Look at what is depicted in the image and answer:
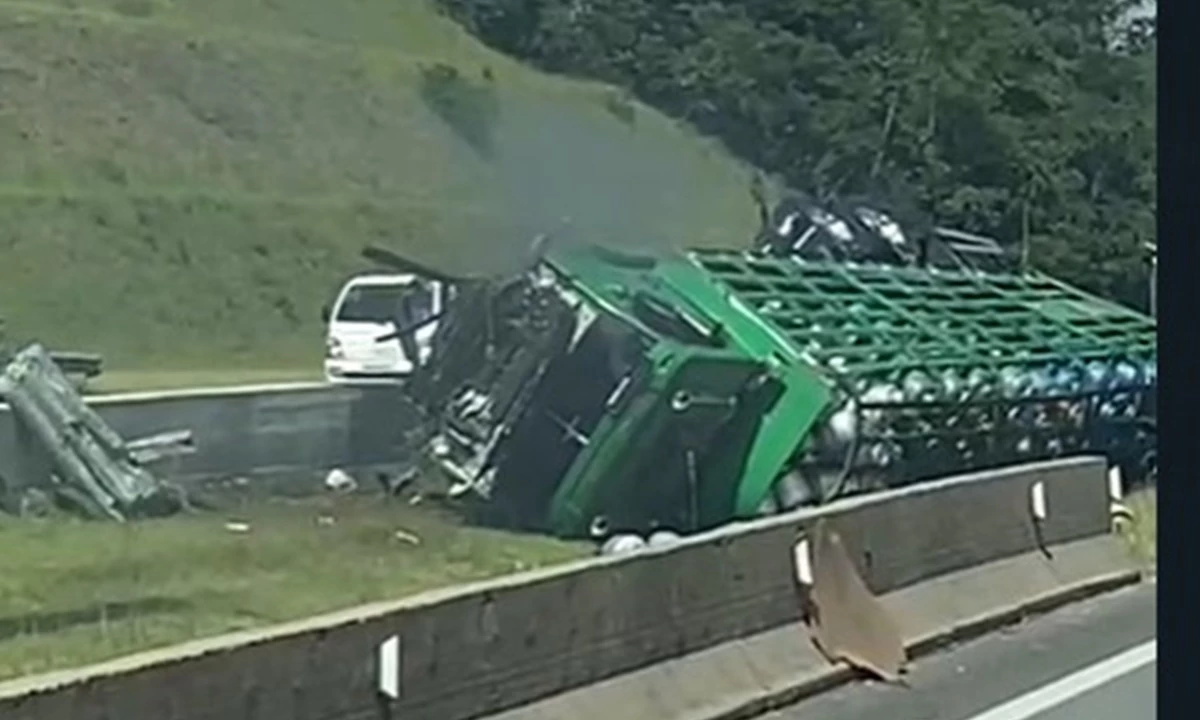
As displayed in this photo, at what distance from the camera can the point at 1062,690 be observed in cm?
490

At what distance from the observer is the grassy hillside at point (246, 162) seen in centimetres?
341

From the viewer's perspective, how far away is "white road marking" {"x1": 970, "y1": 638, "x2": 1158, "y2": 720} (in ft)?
14.4

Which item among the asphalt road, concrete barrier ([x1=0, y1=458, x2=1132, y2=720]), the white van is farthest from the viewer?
the asphalt road

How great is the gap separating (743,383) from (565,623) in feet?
1.94

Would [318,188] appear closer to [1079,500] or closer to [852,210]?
[852,210]

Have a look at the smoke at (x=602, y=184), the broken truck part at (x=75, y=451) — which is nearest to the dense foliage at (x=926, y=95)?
the smoke at (x=602, y=184)

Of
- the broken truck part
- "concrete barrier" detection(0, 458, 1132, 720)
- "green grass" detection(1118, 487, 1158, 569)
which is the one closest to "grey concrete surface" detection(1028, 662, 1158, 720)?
"green grass" detection(1118, 487, 1158, 569)

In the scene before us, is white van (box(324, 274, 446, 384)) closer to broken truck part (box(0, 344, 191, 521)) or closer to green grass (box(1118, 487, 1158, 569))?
broken truck part (box(0, 344, 191, 521))

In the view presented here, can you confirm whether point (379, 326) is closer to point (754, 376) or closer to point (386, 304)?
point (386, 304)

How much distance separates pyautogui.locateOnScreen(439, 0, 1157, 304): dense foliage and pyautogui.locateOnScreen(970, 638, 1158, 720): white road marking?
2.20ft

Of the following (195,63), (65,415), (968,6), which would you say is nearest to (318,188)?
(195,63)

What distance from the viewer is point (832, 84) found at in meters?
4.30

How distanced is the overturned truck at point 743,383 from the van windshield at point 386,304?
4 cm

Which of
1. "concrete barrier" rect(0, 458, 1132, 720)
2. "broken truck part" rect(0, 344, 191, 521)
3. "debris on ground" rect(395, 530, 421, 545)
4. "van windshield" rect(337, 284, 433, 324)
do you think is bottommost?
"concrete barrier" rect(0, 458, 1132, 720)
